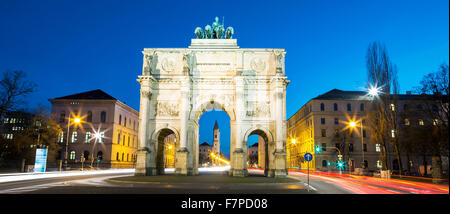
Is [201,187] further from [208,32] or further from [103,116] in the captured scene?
[103,116]

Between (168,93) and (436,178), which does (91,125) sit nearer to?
(168,93)

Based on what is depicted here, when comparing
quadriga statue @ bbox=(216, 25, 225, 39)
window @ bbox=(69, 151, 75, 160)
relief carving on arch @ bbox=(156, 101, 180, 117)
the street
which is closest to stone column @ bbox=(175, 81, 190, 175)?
relief carving on arch @ bbox=(156, 101, 180, 117)

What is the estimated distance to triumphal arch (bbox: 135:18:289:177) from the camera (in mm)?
32188

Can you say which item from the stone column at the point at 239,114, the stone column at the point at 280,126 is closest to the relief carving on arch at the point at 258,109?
the stone column at the point at 239,114

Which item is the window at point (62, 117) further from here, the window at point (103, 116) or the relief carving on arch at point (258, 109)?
the relief carving on arch at point (258, 109)

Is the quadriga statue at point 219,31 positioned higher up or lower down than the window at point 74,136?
higher up

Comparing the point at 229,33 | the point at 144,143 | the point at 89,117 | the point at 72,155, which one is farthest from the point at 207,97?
the point at 72,155

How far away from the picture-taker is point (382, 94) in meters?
36.1

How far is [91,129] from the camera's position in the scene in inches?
2314

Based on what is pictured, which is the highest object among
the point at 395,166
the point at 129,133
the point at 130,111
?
the point at 130,111

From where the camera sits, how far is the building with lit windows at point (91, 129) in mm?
57125

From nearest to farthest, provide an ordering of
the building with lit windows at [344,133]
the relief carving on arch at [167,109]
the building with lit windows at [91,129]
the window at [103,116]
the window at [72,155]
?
the relief carving on arch at [167,109], the building with lit windows at [91,129], the window at [72,155], the window at [103,116], the building with lit windows at [344,133]

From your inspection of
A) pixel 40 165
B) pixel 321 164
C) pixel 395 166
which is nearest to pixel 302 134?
pixel 321 164

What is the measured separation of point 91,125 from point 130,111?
1144cm
